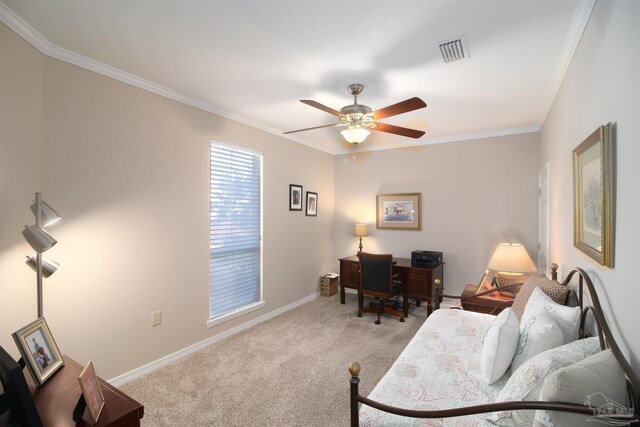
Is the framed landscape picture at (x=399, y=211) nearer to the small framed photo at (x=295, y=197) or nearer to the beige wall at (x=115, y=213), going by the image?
the small framed photo at (x=295, y=197)

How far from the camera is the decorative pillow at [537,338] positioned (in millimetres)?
1443

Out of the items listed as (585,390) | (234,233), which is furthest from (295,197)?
(585,390)

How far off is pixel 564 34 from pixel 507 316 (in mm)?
1801

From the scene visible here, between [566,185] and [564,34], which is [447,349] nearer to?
[566,185]

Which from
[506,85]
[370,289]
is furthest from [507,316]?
[370,289]

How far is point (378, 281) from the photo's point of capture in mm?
3963

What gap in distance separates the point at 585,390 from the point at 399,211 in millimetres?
3973

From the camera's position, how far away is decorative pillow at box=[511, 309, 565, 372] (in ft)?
4.74

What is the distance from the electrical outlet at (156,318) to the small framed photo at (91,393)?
154 cm

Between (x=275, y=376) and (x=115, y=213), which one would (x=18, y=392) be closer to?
(x=115, y=213)

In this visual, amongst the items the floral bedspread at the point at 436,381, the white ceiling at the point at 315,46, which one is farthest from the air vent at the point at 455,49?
the floral bedspread at the point at 436,381

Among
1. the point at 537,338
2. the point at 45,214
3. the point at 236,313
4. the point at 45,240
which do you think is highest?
the point at 45,214

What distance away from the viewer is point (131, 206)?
2.58 metres

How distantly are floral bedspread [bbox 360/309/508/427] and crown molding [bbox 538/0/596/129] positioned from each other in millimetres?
2012
